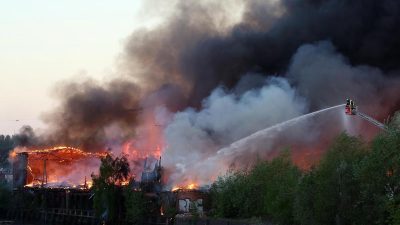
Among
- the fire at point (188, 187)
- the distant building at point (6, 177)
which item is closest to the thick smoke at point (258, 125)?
the fire at point (188, 187)

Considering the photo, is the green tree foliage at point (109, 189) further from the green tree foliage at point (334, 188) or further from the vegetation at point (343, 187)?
the green tree foliage at point (334, 188)

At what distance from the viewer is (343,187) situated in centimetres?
2900

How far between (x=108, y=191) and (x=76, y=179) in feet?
105

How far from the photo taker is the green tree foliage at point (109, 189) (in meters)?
64.6

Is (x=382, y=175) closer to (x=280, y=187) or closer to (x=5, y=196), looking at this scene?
(x=280, y=187)

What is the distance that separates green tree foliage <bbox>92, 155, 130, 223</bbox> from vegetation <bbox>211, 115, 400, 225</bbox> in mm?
27196

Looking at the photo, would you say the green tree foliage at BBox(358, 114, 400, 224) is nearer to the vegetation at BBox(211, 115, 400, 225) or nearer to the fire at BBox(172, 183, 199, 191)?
the vegetation at BBox(211, 115, 400, 225)

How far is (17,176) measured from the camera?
94812 millimetres

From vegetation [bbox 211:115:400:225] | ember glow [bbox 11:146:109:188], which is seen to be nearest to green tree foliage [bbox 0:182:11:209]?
ember glow [bbox 11:146:109:188]

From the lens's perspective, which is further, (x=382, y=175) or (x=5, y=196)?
(x=5, y=196)

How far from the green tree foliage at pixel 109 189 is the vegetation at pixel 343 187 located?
27196 mm

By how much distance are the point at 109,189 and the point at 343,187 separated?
1547 inches

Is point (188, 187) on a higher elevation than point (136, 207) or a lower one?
higher

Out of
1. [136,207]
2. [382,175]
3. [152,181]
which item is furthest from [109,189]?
[382,175]
